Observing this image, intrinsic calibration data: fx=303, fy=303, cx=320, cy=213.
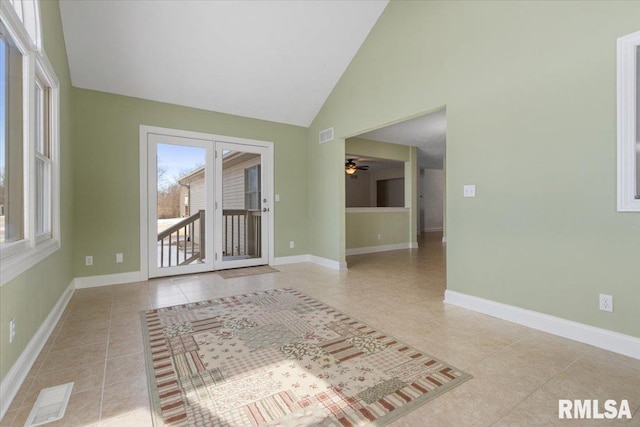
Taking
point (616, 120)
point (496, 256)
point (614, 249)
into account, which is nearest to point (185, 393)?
point (496, 256)

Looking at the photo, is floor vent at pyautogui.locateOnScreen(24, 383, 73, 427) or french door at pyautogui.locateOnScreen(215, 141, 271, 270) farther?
french door at pyautogui.locateOnScreen(215, 141, 271, 270)

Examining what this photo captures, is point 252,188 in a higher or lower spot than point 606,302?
higher

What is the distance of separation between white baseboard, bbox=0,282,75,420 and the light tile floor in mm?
40

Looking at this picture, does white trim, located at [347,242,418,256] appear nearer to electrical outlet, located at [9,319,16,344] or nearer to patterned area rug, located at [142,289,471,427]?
patterned area rug, located at [142,289,471,427]

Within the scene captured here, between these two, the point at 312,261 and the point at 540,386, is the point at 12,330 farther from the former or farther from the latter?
the point at 312,261

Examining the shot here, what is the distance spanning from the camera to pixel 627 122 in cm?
207

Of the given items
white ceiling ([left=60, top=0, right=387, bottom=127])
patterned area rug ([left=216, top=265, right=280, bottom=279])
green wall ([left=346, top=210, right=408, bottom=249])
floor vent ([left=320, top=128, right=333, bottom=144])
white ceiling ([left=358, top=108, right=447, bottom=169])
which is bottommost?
patterned area rug ([left=216, top=265, right=280, bottom=279])

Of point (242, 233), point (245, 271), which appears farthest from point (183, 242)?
point (245, 271)


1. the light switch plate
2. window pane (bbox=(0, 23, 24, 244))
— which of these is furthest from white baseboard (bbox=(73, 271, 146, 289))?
the light switch plate

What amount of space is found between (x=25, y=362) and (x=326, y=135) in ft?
14.9

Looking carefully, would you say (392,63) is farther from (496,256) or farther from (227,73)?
(496,256)

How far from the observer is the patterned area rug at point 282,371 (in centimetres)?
152

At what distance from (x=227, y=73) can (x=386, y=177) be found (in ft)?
30.2

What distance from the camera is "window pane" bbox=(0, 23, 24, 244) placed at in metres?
1.84
